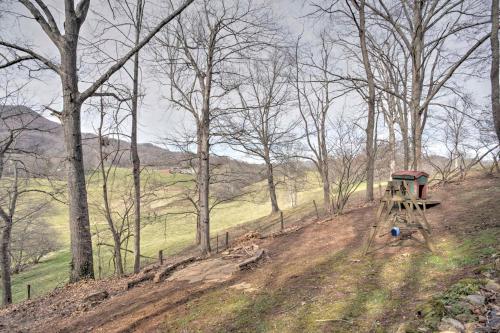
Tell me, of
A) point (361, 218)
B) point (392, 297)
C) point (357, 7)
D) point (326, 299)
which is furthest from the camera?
point (357, 7)

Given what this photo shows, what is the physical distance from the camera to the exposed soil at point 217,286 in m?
5.21

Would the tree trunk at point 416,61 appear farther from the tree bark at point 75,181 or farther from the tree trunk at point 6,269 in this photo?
the tree trunk at point 6,269

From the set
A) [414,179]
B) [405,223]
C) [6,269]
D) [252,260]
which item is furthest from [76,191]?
[6,269]

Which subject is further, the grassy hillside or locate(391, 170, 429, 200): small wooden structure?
the grassy hillside

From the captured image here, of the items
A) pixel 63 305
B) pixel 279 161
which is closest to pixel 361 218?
pixel 63 305

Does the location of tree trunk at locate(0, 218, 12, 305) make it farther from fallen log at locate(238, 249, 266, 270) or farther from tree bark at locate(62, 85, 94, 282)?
fallen log at locate(238, 249, 266, 270)

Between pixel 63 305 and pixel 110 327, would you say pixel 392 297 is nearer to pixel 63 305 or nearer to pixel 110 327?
pixel 110 327

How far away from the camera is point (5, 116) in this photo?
1376cm

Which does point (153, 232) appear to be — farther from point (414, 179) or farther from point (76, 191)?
point (414, 179)

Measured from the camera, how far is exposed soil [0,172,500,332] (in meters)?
5.21

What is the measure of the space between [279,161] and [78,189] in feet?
55.2

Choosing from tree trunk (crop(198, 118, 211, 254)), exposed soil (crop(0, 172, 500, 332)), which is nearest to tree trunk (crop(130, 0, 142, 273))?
tree trunk (crop(198, 118, 211, 254))

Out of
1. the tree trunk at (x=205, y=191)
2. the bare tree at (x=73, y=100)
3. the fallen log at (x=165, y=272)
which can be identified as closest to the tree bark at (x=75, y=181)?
the bare tree at (x=73, y=100)

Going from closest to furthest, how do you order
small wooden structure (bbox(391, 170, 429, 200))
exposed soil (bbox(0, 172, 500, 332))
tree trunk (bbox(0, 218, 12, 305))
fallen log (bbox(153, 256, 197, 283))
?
exposed soil (bbox(0, 172, 500, 332)) < fallen log (bbox(153, 256, 197, 283)) < small wooden structure (bbox(391, 170, 429, 200)) < tree trunk (bbox(0, 218, 12, 305))
